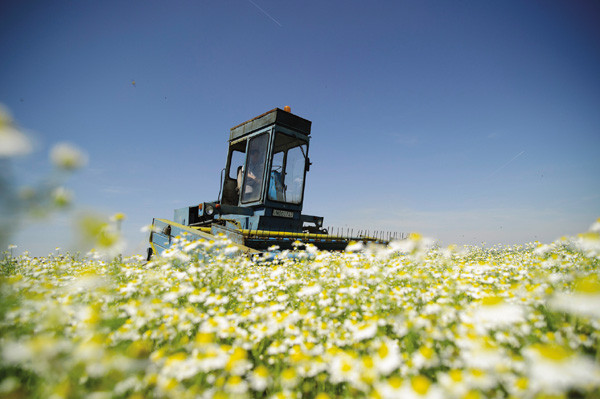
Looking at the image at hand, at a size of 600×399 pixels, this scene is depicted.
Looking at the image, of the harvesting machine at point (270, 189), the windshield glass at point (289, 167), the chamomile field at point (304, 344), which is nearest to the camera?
the chamomile field at point (304, 344)

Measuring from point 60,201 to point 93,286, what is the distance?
3.92 ft

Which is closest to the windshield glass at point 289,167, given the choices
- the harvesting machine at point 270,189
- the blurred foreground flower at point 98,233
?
the harvesting machine at point 270,189

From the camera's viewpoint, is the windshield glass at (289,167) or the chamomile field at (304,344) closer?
the chamomile field at (304,344)

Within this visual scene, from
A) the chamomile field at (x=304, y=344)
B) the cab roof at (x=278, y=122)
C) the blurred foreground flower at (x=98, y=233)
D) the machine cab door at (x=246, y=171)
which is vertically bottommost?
the chamomile field at (x=304, y=344)

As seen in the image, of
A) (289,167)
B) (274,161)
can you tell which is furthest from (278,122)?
(289,167)

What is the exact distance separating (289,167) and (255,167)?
103 cm

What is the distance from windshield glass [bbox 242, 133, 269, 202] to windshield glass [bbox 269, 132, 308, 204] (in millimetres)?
349

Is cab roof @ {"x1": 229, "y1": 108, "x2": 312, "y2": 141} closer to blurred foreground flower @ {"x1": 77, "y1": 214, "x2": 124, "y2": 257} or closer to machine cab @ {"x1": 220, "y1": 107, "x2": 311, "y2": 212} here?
machine cab @ {"x1": 220, "y1": 107, "x2": 311, "y2": 212}

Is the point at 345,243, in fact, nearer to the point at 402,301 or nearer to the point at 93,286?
the point at 402,301

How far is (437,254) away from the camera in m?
5.64

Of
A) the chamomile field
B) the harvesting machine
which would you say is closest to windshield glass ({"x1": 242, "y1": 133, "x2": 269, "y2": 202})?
the harvesting machine

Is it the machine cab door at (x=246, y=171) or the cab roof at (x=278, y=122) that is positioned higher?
the cab roof at (x=278, y=122)

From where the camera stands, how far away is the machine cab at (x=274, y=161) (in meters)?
7.07

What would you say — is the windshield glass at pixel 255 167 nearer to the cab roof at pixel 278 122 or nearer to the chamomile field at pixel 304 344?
the cab roof at pixel 278 122
